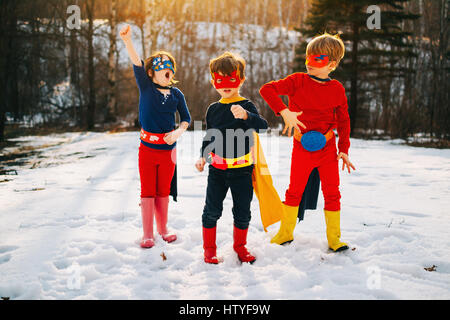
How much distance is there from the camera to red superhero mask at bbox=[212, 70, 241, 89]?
2.28 meters

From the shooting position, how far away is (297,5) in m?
35.9

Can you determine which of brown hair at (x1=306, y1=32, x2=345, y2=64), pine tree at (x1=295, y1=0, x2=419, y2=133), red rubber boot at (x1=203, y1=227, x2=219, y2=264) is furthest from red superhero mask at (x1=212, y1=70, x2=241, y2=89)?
pine tree at (x1=295, y1=0, x2=419, y2=133)

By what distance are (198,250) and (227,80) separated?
1404mm

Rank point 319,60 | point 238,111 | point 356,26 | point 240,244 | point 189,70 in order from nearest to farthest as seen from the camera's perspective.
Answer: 1. point 238,111
2. point 319,60
3. point 240,244
4. point 356,26
5. point 189,70

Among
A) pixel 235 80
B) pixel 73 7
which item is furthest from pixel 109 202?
pixel 73 7

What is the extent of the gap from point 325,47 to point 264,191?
3.91 ft

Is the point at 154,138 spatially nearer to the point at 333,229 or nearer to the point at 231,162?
the point at 231,162

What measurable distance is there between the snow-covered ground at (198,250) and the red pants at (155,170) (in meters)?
0.46

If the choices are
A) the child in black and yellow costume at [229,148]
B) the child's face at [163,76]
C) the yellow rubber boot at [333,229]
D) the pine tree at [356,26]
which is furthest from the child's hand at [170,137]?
the pine tree at [356,26]

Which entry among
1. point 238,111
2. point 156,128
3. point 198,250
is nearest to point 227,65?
point 238,111

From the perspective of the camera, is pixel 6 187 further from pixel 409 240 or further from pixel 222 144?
pixel 409 240

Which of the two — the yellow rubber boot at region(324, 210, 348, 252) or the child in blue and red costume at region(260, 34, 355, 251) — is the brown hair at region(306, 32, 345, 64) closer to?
the child in blue and red costume at region(260, 34, 355, 251)

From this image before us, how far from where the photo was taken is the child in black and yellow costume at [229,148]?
229 cm

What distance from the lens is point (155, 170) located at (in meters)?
2.70
